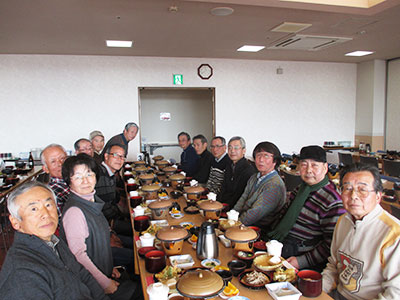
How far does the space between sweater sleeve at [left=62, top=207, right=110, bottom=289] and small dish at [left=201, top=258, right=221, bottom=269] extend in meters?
0.67

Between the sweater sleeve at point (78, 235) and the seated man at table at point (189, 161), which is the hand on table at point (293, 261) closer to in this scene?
the sweater sleeve at point (78, 235)

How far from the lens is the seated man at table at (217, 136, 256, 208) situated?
9.61ft

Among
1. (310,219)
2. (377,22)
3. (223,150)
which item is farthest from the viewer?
(377,22)

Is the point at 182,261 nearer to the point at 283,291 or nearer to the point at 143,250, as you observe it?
the point at 143,250

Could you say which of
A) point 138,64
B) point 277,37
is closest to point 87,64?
point 138,64

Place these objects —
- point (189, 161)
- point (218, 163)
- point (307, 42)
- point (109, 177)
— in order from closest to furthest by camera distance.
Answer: point (109, 177), point (218, 163), point (189, 161), point (307, 42)

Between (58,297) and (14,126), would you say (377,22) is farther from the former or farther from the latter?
(14,126)

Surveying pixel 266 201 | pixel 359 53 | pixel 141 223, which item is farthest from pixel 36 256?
pixel 359 53

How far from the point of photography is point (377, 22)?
4.36 metres

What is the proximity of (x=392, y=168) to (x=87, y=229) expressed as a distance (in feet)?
14.7

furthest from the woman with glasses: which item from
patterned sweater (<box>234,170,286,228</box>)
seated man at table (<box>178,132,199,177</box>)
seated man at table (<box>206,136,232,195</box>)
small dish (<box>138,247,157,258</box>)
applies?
seated man at table (<box>178,132,199,177</box>)

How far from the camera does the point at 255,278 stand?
1.36 meters

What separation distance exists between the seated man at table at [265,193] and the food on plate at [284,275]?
862 millimetres

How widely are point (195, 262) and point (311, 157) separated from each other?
3.11 feet
